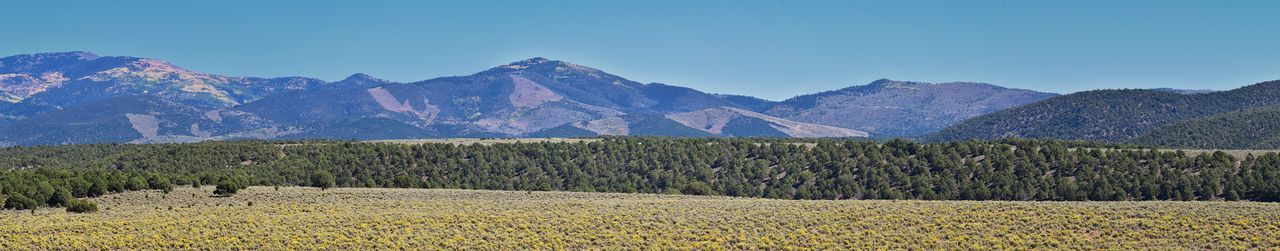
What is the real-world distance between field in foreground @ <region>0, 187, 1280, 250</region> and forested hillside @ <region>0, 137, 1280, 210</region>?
37.8 metres

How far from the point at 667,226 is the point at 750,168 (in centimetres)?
9544

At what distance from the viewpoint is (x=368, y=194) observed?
87.7m

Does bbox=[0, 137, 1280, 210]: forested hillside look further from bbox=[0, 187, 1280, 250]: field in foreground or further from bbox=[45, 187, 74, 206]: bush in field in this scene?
bbox=[0, 187, 1280, 250]: field in foreground

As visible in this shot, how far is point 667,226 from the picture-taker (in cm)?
6562

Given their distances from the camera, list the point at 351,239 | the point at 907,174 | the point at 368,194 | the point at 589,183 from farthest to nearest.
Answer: the point at 589,183, the point at 907,174, the point at 368,194, the point at 351,239

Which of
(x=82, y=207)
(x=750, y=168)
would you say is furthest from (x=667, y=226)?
(x=750, y=168)

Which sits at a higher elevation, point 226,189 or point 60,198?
point 226,189

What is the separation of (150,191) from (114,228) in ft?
87.1

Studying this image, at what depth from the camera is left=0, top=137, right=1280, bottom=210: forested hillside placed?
12925cm

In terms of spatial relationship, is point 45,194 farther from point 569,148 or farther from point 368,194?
point 569,148

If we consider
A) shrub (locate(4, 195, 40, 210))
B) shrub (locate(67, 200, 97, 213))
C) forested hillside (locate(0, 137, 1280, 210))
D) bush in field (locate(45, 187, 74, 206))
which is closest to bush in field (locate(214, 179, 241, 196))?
bush in field (locate(45, 187, 74, 206))

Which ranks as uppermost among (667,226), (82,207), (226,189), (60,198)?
(667,226)

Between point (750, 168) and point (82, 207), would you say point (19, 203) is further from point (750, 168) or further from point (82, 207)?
point (750, 168)

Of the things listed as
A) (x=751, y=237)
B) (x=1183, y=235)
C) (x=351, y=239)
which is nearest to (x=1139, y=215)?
(x=1183, y=235)
